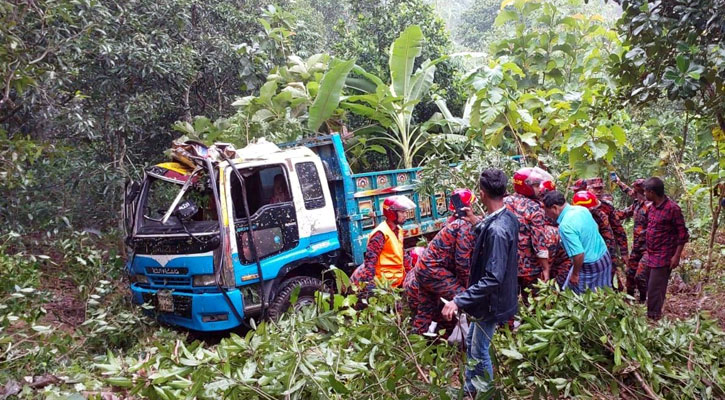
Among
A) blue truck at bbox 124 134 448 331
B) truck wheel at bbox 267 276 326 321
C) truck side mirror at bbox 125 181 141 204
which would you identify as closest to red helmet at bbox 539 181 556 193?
blue truck at bbox 124 134 448 331

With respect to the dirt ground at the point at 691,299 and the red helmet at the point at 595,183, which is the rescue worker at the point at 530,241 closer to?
the red helmet at the point at 595,183

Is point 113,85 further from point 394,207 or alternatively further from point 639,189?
point 639,189

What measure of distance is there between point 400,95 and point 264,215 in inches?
159

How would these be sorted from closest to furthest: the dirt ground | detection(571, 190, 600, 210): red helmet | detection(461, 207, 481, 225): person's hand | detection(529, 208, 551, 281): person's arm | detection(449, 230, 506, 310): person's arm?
1. detection(449, 230, 506, 310): person's arm
2. detection(461, 207, 481, 225): person's hand
3. detection(529, 208, 551, 281): person's arm
4. detection(571, 190, 600, 210): red helmet
5. the dirt ground

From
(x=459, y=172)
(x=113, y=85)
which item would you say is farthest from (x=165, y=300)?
(x=113, y=85)

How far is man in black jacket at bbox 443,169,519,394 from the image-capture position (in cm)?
312

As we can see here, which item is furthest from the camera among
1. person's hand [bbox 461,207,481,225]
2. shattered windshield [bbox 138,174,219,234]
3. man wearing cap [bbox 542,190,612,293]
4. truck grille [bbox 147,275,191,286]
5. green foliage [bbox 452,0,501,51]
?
green foliage [bbox 452,0,501,51]

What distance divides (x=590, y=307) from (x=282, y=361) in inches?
73.2

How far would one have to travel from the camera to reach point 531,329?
11.0ft

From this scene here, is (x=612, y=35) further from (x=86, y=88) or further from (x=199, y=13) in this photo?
(x=86, y=88)

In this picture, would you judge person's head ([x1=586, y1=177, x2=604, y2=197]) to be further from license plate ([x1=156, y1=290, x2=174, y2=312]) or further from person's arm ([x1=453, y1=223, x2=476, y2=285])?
license plate ([x1=156, y1=290, x2=174, y2=312])

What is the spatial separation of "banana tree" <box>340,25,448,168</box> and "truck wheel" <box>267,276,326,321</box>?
10.3 ft

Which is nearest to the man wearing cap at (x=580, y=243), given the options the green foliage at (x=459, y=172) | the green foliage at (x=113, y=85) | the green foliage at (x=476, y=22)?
the green foliage at (x=459, y=172)

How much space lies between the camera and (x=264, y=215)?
5605 millimetres
